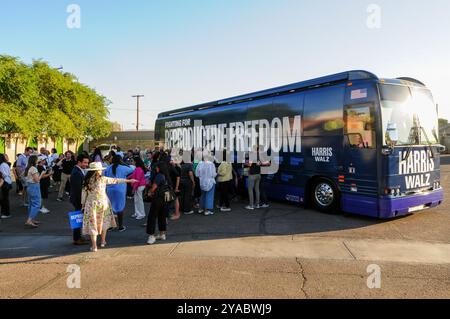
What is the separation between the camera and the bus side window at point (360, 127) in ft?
26.4

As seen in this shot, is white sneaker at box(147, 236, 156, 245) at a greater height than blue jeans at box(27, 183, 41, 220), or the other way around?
blue jeans at box(27, 183, 41, 220)

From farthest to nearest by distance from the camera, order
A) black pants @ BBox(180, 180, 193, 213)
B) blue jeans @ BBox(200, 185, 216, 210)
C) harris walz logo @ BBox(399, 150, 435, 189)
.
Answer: black pants @ BBox(180, 180, 193, 213) → blue jeans @ BBox(200, 185, 216, 210) → harris walz logo @ BBox(399, 150, 435, 189)

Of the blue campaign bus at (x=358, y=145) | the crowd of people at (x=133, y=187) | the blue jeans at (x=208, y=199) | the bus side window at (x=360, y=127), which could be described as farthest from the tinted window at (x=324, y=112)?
the blue jeans at (x=208, y=199)

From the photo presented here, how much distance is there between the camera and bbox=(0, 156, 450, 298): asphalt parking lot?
14.8 feet

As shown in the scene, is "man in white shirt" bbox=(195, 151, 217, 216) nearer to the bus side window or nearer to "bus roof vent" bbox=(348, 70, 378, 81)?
the bus side window

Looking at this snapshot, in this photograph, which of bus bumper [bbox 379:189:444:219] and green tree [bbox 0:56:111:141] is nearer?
bus bumper [bbox 379:189:444:219]

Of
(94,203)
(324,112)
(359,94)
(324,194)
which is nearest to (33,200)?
(94,203)

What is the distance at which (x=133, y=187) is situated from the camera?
892 centimetres

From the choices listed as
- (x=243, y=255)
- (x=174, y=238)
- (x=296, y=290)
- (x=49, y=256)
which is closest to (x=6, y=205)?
(x=49, y=256)

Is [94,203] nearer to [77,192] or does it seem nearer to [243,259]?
[77,192]

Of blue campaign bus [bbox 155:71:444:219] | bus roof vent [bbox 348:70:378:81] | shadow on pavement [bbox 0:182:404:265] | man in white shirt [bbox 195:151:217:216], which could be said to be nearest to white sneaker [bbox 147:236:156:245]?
shadow on pavement [bbox 0:182:404:265]

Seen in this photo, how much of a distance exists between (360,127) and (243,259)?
4567 millimetres

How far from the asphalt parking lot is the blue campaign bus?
669 mm

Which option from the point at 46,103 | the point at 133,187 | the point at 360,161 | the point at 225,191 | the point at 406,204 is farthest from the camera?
the point at 46,103
